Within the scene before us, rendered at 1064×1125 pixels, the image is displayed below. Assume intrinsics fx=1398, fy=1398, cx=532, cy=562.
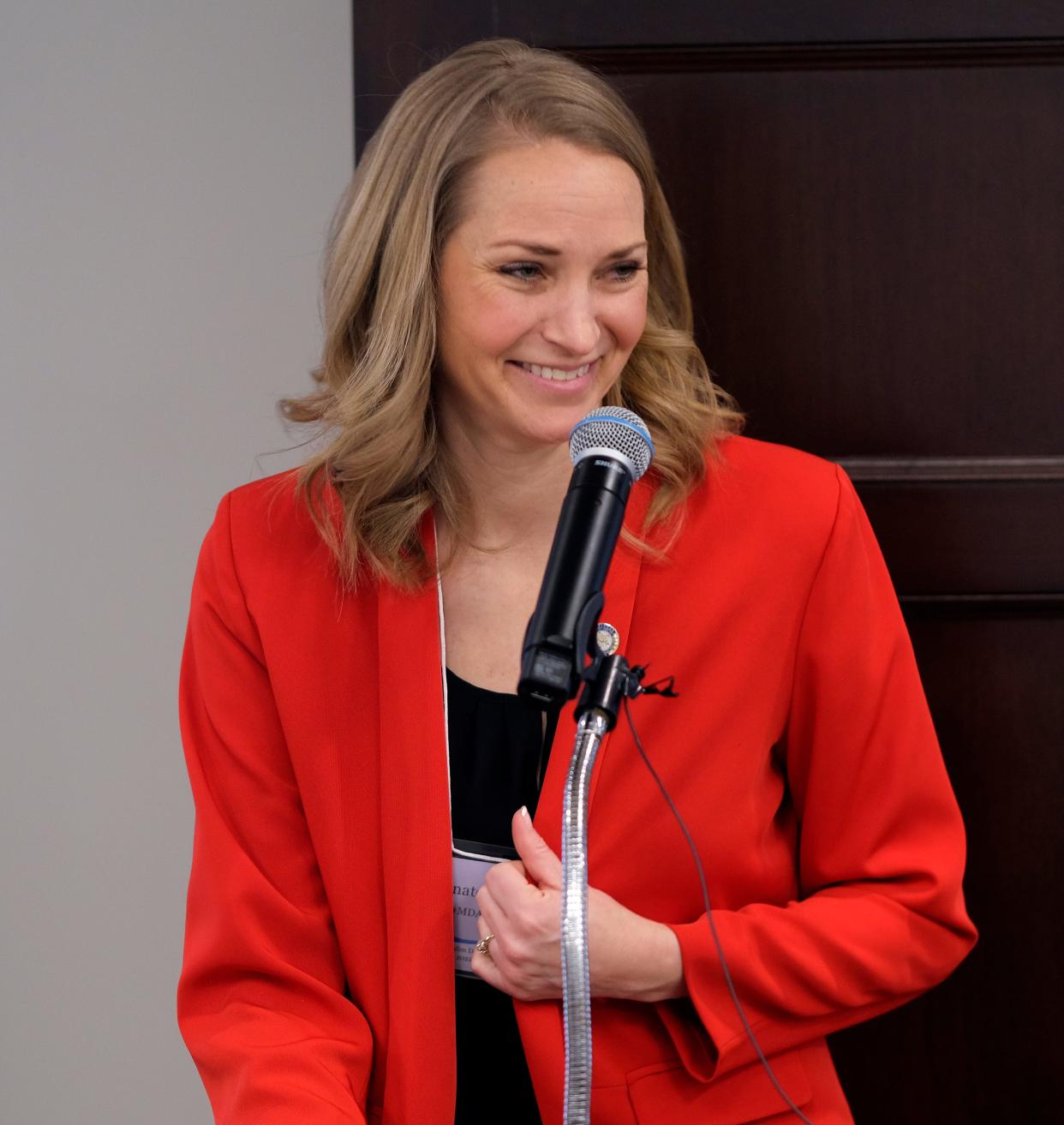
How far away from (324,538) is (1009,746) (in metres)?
0.98

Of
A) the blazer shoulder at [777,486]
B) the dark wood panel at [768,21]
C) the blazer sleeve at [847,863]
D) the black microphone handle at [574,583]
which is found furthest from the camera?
the dark wood panel at [768,21]

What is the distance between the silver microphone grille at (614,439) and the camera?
1039 millimetres

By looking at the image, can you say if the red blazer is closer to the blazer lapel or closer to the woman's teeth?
the blazer lapel

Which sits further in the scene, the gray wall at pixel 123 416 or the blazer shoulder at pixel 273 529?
the gray wall at pixel 123 416

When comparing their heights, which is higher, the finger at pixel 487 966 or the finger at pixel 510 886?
the finger at pixel 510 886

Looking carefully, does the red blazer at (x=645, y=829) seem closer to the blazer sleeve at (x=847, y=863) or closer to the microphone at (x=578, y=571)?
the blazer sleeve at (x=847, y=863)


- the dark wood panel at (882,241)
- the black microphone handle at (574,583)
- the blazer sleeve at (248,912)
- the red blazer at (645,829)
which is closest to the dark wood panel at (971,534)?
the dark wood panel at (882,241)

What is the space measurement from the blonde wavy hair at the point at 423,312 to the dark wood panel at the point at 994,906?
518mm

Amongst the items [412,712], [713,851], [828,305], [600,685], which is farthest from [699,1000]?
[828,305]

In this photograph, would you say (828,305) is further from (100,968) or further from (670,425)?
(100,968)

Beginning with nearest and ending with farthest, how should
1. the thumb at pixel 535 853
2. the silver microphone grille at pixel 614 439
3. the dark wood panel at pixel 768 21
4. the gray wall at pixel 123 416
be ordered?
1. the silver microphone grille at pixel 614 439
2. the thumb at pixel 535 853
3. the dark wood panel at pixel 768 21
4. the gray wall at pixel 123 416

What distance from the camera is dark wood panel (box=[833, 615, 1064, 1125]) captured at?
191cm

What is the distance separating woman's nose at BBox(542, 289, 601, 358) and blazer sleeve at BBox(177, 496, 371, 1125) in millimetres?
486

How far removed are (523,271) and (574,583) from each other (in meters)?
0.63
